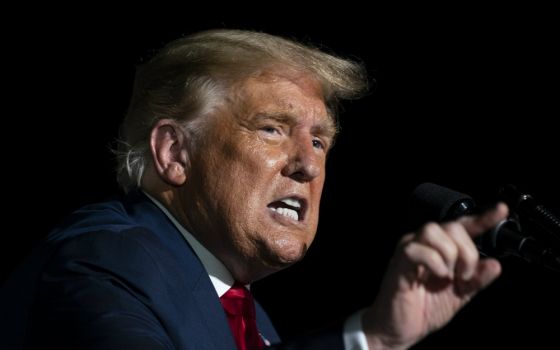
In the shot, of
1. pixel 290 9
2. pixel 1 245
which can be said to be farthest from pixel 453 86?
pixel 1 245

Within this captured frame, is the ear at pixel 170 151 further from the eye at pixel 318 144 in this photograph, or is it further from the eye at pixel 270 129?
the eye at pixel 318 144

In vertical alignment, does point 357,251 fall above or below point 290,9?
below

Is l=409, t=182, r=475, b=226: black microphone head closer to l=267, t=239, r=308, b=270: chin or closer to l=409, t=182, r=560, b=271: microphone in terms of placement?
l=409, t=182, r=560, b=271: microphone

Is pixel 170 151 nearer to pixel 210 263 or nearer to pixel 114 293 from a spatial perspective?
pixel 210 263

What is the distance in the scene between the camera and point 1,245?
3.08 m

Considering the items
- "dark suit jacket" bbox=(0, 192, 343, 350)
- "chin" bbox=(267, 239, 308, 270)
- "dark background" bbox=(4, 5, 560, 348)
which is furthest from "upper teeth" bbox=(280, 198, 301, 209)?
"dark background" bbox=(4, 5, 560, 348)

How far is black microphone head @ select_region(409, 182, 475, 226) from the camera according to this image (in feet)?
5.73

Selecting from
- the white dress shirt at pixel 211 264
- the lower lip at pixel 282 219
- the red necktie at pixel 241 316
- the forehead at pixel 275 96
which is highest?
the forehead at pixel 275 96

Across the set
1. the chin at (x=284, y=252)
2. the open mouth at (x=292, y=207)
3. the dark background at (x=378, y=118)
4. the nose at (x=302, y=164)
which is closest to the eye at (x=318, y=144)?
the nose at (x=302, y=164)

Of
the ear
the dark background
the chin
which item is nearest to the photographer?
the chin

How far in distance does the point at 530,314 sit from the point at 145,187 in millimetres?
1586

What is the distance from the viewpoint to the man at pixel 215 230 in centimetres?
147

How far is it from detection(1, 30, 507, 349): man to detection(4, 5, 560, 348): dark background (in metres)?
0.46

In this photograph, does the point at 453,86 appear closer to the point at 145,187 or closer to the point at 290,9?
the point at 290,9
